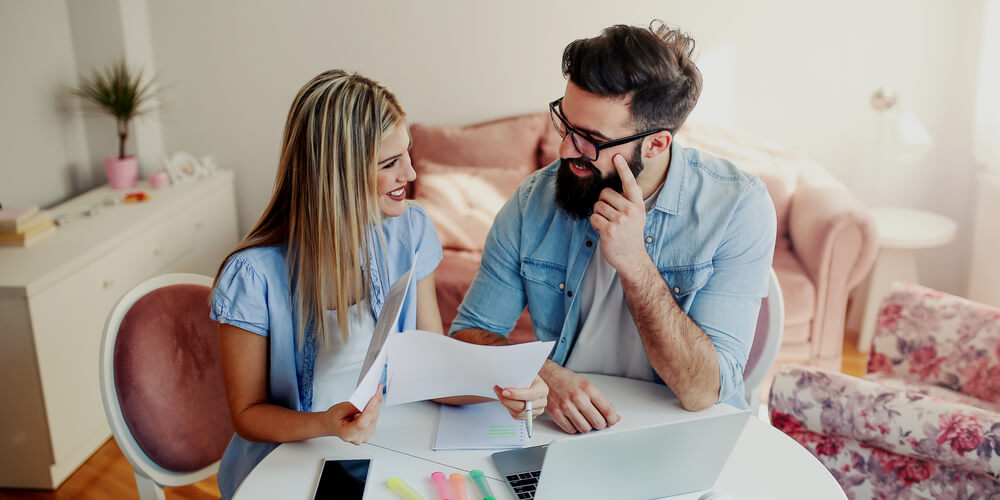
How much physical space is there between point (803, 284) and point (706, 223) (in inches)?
55.4

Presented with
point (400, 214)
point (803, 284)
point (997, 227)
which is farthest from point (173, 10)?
point (997, 227)

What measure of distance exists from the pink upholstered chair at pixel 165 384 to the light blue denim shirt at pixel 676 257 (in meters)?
0.51

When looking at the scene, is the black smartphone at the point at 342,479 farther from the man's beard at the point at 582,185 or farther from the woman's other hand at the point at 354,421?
the man's beard at the point at 582,185

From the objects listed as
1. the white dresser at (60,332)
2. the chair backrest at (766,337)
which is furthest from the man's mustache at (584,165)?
the white dresser at (60,332)

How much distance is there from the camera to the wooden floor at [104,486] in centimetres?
226

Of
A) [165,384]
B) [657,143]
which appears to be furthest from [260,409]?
[657,143]

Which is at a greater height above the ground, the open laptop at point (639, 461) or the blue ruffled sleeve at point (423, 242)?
the blue ruffled sleeve at point (423, 242)

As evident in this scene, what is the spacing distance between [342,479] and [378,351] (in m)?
0.23

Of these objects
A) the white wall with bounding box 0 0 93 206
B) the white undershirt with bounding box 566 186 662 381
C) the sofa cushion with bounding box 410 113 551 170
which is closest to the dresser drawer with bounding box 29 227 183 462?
the white wall with bounding box 0 0 93 206

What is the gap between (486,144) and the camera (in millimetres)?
3371

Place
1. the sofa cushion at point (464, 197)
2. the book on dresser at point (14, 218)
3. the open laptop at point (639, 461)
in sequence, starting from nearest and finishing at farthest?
the open laptop at point (639, 461)
the book on dresser at point (14, 218)
the sofa cushion at point (464, 197)

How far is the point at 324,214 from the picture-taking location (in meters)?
1.32

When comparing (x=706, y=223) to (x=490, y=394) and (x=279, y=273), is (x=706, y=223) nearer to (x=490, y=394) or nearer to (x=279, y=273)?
(x=490, y=394)

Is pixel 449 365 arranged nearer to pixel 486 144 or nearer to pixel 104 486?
pixel 104 486
